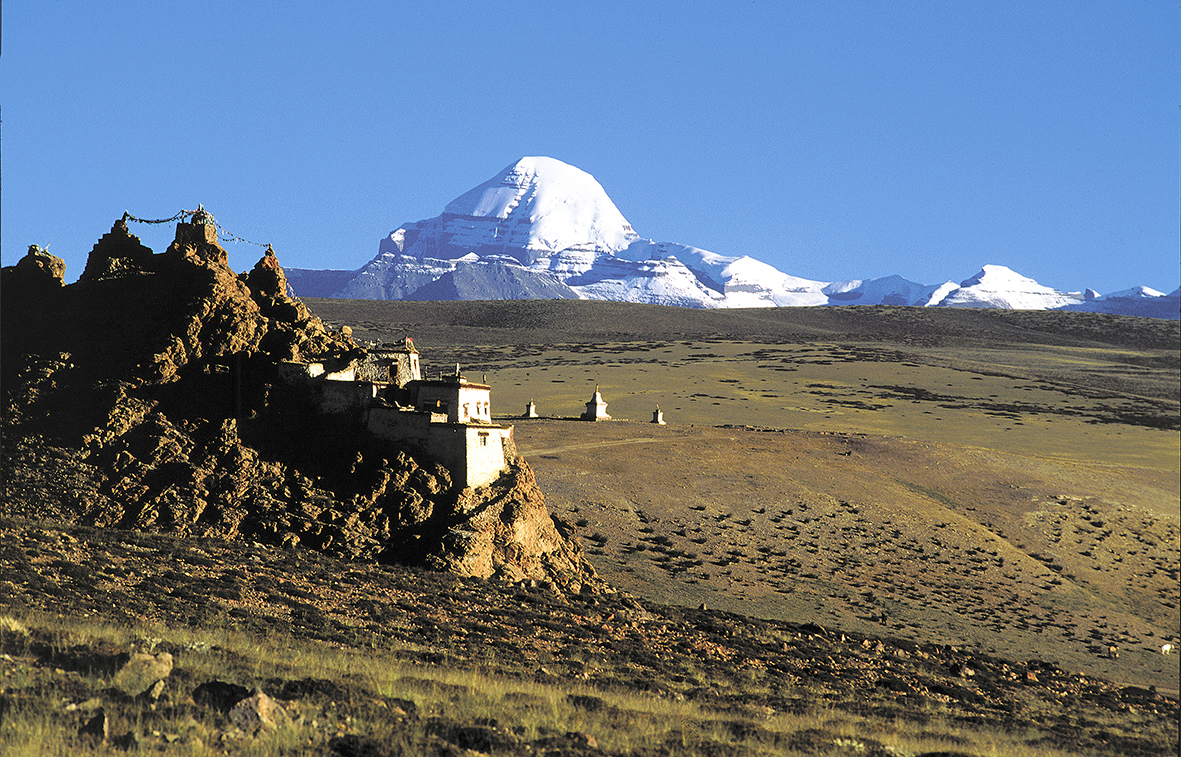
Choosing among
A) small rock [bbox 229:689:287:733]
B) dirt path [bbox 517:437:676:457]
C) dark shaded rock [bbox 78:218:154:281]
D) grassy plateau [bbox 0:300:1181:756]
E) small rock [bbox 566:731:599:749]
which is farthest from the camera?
dirt path [bbox 517:437:676:457]

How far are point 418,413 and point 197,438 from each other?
6.86 metres

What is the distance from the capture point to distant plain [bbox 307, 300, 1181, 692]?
39062mm

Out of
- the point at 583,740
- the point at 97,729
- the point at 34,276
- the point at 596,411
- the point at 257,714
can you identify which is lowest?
the point at 583,740

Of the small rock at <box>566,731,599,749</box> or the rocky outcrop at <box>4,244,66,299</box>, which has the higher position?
the rocky outcrop at <box>4,244,66,299</box>

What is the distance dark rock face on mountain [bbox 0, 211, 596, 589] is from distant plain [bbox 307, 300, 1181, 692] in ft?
30.0

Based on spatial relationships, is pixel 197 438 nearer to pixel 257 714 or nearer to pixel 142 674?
pixel 142 674

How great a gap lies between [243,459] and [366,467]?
12.2 feet

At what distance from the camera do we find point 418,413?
32.5m

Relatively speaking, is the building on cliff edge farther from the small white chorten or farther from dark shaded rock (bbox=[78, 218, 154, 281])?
the small white chorten

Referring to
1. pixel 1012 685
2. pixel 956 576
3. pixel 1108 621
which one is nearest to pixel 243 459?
pixel 1012 685

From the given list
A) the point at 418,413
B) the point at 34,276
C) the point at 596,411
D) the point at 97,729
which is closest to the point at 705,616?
the point at 418,413

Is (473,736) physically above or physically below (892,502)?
above

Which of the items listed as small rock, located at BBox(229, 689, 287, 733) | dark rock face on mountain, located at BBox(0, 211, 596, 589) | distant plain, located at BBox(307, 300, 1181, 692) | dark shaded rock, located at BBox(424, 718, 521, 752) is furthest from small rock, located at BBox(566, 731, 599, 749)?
distant plain, located at BBox(307, 300, 1181, 692)

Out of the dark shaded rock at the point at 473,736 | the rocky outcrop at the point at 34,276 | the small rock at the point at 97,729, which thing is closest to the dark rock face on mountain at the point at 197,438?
the rocky outcrop at the point at 34,276
